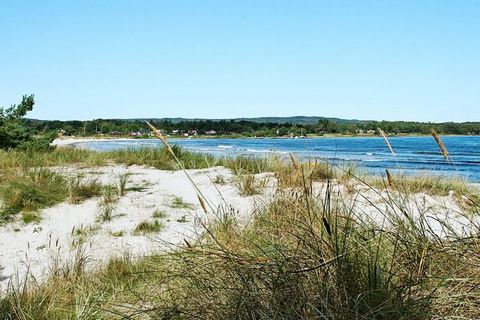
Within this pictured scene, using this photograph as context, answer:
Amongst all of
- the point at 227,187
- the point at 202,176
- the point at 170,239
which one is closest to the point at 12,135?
the point at 202,176

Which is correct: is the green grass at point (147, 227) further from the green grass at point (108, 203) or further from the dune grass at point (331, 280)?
the dune grass at point (331, 280)

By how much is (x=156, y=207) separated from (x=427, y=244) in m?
5.81

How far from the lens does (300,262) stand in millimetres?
1971

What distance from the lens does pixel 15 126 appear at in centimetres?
1543

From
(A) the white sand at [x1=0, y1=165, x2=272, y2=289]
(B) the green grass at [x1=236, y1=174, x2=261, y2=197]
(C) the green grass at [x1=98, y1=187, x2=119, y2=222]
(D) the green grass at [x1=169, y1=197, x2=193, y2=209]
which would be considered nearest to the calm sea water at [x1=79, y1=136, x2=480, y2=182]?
(B) the green grass at [x1=236, y1=174, x2=261, y2=197]

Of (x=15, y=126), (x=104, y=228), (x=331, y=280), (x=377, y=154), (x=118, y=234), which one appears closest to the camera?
(x=331, y=280)

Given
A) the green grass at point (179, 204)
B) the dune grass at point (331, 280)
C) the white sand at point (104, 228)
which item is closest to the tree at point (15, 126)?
the white sand at point (104, 228)

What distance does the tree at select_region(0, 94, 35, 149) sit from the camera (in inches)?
599

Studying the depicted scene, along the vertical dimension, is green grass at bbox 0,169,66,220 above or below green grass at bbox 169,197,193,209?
above

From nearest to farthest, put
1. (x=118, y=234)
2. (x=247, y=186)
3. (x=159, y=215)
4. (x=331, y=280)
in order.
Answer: (x=331, y=280)
(x=118, y=234)
(x=159, y=215)
(x=247, y=186)

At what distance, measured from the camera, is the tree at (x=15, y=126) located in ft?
49.9

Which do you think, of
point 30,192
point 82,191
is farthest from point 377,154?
point 30,192

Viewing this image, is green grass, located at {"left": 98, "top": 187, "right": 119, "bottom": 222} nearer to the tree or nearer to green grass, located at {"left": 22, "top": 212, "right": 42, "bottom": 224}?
green grass, located at {"left": 22, "top": 212, "right": 42, "bottom": 224}

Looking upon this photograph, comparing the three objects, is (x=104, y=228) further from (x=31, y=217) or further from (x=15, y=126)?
(x=15, y=126)
